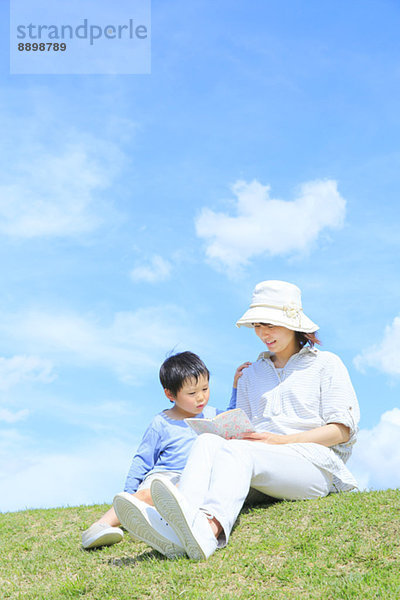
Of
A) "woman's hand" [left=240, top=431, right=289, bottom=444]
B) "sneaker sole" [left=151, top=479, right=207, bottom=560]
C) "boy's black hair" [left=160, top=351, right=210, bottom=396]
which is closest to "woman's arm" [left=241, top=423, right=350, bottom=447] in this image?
"woman's hand" [left=240, top=431, right=289, bottom=444]

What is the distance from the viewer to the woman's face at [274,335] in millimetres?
5898

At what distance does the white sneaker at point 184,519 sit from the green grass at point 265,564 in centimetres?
12

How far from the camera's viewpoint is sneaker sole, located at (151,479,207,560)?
415cm

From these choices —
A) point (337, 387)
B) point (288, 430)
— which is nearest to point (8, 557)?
point (288, 430)

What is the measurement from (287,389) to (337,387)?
0.45 metres

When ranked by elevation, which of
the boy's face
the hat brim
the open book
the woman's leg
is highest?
the hat brim

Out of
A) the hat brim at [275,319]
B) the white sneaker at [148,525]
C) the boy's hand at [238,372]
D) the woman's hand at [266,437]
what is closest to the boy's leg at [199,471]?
the white sneaker at [148,525]

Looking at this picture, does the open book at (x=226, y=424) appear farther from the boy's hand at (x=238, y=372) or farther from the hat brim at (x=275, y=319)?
the boy's hand at (x=238, y=372)

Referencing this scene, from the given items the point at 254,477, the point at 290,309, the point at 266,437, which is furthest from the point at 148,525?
the point at 290,309

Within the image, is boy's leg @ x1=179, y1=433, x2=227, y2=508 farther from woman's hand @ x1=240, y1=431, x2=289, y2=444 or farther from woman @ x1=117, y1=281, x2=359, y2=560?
woman's hand @ x1=240, y1=431, x2=289, y2=444

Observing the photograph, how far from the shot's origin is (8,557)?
6.15 metres

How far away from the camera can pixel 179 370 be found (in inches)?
236

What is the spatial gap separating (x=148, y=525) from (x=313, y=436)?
5.62ft

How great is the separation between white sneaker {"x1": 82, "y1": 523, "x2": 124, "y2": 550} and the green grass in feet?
0.24
